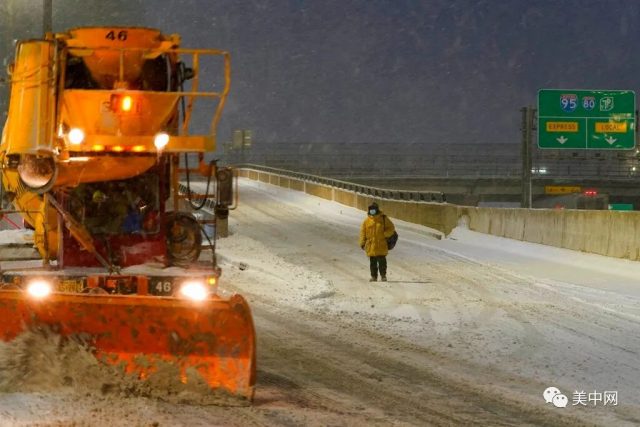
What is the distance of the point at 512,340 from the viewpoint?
12.9 m

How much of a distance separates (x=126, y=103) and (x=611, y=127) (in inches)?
1259

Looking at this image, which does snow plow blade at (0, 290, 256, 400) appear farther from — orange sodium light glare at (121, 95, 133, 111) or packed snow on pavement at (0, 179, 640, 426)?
orange sodium light glare at (121, 95, 133, 111)

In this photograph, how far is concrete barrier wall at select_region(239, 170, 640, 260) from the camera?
21.7 meters

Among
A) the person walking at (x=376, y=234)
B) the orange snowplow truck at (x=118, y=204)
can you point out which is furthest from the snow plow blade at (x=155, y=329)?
the person walking at (x=376, y=234)

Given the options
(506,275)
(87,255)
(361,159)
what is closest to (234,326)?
(87,255)

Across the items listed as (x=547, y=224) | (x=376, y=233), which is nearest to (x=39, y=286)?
(x=376, y=233)

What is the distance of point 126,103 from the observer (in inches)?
427

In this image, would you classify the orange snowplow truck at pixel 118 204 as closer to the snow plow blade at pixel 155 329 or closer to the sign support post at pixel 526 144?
the snow plow blade at pixel 155 329

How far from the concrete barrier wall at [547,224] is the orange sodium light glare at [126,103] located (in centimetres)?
1296

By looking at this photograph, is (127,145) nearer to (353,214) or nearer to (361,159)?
(353,214)

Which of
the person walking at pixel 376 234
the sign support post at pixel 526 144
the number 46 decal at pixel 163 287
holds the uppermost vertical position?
the sign support post at pixel 526 144

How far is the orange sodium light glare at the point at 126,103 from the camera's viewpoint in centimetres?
1081

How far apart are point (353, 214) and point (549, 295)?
23.2m

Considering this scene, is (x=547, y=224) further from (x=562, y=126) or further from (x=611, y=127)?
(x=611, y=127)
